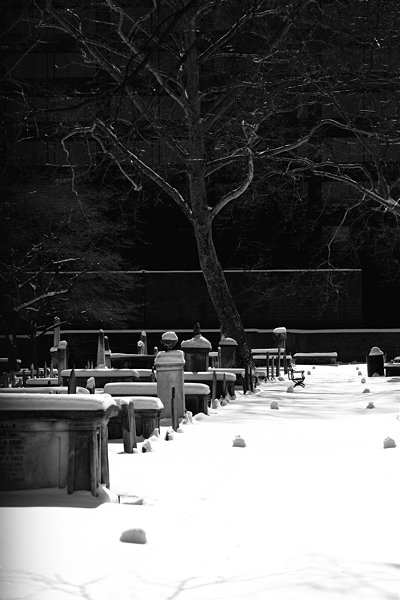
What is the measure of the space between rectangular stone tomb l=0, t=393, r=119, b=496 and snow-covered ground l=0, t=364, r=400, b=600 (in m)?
0.16

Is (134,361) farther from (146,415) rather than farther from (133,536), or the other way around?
(133,536)

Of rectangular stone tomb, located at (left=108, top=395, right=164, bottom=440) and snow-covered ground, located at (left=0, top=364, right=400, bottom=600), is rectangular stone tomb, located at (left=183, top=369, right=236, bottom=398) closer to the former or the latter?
rectangular stone tomb, located at (left=108, top=395, right=164, bottom=440)

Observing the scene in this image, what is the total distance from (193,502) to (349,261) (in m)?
44.9

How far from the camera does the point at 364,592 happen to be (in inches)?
220

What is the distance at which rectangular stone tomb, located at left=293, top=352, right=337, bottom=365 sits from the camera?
46438 mm

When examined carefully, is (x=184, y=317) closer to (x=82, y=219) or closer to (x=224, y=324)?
(x=82, y=219)

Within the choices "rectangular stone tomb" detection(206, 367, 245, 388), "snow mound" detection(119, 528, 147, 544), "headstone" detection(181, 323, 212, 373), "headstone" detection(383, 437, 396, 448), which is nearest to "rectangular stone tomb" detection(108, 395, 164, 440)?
"headstone" detection(383, 437, 396, 448)

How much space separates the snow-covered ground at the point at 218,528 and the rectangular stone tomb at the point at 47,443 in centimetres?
16

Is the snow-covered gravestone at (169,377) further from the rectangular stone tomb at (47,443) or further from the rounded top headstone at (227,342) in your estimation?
the rounded top headstone at (227,342)

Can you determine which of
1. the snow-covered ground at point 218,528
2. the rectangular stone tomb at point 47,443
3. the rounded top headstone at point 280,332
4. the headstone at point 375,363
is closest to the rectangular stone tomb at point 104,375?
the snow-covered ground at point 218,528

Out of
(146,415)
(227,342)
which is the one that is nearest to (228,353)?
(227,342)

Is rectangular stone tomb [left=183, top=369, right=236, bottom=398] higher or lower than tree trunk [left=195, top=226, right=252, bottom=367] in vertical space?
lower

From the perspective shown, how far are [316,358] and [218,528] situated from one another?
39.5 metres

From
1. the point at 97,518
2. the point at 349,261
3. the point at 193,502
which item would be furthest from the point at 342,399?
the point at 349,261
